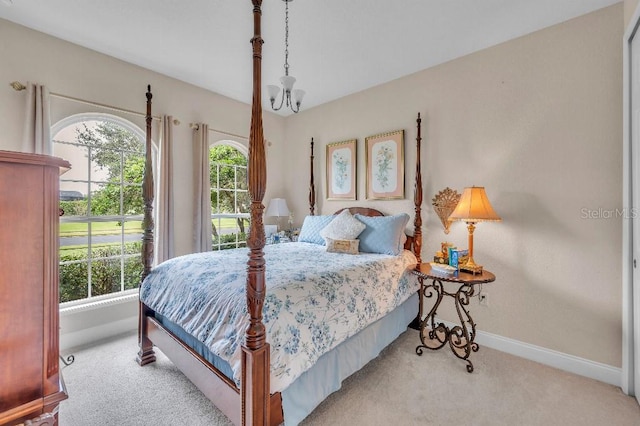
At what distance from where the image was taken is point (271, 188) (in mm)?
Result: 4508

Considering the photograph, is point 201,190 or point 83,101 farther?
point 201,190

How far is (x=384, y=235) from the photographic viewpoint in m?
2.87

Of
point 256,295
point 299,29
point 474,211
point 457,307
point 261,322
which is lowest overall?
point 457,307

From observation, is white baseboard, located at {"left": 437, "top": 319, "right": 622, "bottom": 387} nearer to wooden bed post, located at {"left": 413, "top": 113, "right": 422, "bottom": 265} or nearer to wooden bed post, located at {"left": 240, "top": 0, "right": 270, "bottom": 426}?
wooden bed post, located at {"left": 413, "top": 113, "right": 422, "bottom": 265}

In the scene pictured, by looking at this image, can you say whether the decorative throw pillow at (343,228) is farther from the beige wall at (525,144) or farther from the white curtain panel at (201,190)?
the white curtain panel at (201,190)

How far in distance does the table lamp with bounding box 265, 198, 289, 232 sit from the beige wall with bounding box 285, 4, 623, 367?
2087 mm

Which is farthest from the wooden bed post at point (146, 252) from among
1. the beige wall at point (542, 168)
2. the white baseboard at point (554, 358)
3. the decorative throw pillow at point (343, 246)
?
the white baseboard at point (554, 358)

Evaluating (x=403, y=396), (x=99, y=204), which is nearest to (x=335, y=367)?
(x=403, y=396)

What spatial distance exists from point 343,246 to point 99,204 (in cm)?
260

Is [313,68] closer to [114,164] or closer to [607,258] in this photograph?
[114,164]

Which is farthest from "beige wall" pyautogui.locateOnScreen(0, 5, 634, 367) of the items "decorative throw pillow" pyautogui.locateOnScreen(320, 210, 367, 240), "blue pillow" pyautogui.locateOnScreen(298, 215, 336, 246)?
"blue pillow" pyautogui.locateOnScreen(298, 215, 336, 246)

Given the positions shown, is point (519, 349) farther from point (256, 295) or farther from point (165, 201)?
point (165, 201)

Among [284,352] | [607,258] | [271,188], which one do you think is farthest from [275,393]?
[271,188]

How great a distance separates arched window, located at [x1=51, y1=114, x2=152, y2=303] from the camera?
2742 mm
